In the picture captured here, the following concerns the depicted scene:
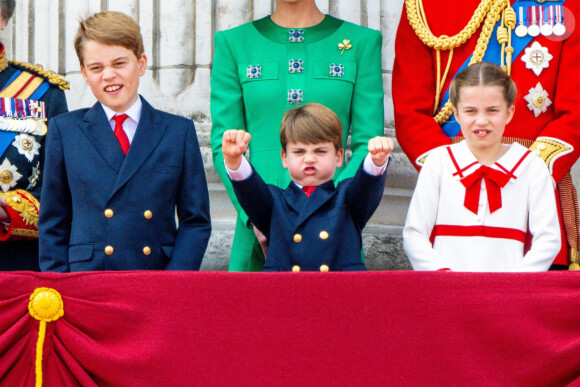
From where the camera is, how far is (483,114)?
11.2ft

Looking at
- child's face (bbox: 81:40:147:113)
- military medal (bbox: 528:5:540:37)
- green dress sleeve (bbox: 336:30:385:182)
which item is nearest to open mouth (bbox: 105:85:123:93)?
child's face (bbox: 81:40:147:113)

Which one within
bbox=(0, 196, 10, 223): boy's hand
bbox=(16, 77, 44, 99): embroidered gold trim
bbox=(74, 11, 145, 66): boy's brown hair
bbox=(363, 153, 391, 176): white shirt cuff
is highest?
bbox=(74, 11, 145, 66): boy's brown hair

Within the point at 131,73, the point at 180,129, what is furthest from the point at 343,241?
the point at 131,73

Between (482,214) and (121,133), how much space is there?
1.21m

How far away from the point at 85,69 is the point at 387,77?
5.96 feet

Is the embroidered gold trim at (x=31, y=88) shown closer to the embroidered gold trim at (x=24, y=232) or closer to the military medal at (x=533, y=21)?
the embroidered gold trim at (x=24, y=232)

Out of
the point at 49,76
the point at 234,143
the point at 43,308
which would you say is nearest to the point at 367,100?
the point at 234,143

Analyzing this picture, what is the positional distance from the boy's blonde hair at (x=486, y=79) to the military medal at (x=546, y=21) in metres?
0.39

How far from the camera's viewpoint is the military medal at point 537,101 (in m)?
3.75

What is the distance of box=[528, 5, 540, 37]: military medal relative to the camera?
3.80 meters

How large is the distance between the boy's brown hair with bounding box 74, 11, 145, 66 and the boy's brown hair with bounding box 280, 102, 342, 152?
1.89ft

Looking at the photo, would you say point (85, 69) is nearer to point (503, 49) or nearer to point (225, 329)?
point (225, 329)

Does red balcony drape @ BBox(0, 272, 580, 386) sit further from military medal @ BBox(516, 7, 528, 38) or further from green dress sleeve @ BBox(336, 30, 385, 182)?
military medal @ BBox(516, 7, 528, 38)

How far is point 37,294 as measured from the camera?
2.73 meters
